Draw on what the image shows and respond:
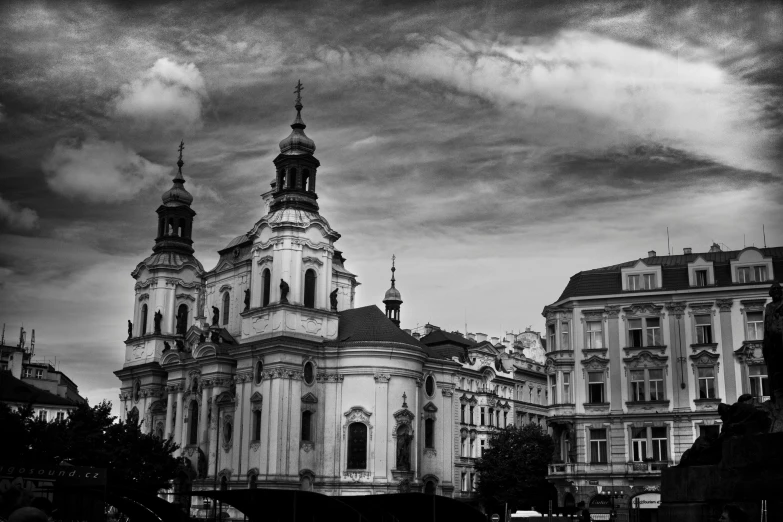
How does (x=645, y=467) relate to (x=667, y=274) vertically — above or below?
below

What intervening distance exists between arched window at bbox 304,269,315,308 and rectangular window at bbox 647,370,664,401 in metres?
25.6

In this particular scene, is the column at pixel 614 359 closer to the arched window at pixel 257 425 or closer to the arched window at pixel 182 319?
the arched window at pixel 257 425

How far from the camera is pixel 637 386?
148 feet

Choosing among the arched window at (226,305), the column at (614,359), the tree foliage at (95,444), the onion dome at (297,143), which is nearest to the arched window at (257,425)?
the tree foliage at (95,444)

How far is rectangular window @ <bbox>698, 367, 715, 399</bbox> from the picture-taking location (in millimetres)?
44062

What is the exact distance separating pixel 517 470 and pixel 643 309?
74.0 feet

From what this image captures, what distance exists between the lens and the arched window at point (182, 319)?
244ft

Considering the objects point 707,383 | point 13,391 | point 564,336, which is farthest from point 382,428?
point 13,391

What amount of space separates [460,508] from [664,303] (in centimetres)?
2246

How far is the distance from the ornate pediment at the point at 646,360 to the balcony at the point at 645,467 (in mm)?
4499

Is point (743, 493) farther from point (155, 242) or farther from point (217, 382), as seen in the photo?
point (155, 242)

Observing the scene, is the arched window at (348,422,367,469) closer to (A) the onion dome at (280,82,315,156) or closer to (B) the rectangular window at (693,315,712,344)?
(A) the onion dome at (280,82,315,156)

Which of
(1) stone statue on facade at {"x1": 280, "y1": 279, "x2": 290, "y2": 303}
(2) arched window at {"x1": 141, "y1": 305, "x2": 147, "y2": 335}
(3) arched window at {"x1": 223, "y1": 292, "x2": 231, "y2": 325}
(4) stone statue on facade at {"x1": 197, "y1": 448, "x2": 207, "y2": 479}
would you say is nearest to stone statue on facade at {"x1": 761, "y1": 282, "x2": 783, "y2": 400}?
(1) stone statue on facade at {"x1": 280, "y1": 279, "x2": 290, "y2": 303}

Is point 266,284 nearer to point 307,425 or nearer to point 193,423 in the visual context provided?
point 307,425
